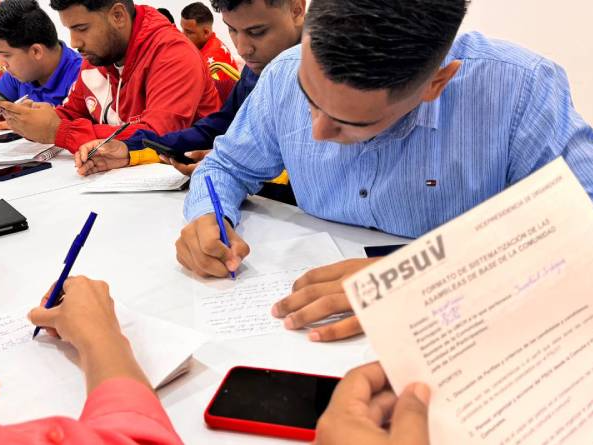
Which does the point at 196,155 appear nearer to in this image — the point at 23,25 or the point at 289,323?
the point at 289,323

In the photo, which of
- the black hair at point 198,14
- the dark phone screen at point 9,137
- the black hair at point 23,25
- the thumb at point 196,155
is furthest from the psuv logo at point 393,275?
the black hair at point 198,14

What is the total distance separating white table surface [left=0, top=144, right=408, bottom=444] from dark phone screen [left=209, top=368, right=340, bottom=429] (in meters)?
0.02

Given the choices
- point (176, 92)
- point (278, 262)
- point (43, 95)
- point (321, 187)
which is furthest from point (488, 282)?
point (43, 95)

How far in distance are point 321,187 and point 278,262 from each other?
0.75 feet

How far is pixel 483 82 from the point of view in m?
0.93

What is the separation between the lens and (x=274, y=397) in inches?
24.8

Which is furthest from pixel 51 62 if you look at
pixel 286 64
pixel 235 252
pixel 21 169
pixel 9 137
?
pixel 235 252

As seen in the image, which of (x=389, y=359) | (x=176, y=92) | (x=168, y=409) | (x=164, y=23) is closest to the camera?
(x=389, y=359)

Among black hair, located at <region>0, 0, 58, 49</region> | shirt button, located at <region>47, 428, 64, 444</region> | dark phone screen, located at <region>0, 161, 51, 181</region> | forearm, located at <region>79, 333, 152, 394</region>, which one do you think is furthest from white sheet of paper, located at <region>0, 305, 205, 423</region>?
black hair, located at <region>0, 0, 58, 49</region>

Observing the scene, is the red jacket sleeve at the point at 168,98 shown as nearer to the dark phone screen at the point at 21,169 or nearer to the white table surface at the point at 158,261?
the dark phone screen at the point at 21,169

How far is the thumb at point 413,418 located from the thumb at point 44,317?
1.76 ft

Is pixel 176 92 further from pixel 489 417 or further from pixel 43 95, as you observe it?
pixel 489 417

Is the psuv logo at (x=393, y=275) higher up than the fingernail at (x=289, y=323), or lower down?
higher up

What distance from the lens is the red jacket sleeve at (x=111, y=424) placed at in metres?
0.50
